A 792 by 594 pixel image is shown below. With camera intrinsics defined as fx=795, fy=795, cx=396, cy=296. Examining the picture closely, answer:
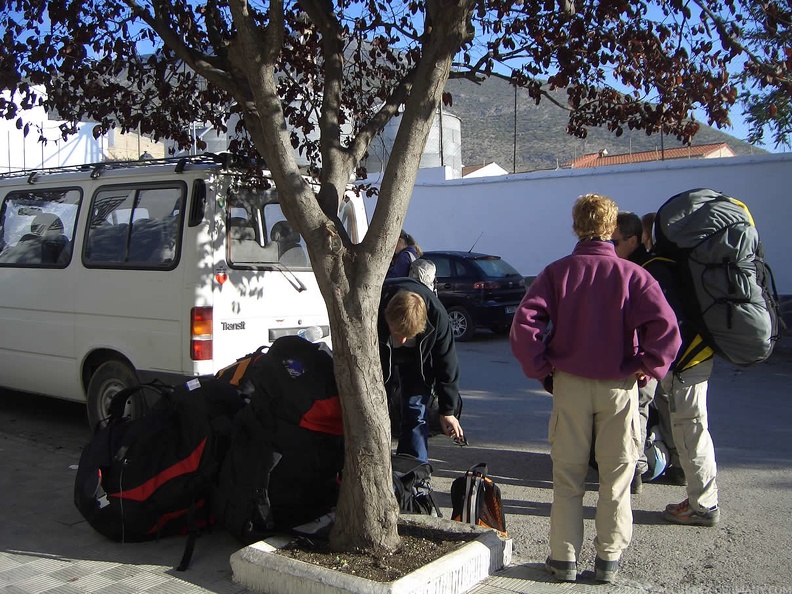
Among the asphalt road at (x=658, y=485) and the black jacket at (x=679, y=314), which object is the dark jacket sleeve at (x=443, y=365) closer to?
the asphalt road at (x=658, y=485)

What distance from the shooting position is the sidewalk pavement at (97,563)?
12.9ft

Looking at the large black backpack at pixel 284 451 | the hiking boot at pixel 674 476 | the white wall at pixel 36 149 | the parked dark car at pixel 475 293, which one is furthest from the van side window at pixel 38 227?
the white wall at pixel 36 149

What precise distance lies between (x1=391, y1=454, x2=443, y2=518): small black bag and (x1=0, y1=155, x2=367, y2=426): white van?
183 centimetres

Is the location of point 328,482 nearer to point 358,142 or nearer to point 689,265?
point 358,142

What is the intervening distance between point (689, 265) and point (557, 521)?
182 cm

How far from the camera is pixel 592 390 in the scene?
3828 millimetres

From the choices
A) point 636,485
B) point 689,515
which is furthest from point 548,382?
point 636,485

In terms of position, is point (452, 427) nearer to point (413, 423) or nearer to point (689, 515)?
point (413, 423)

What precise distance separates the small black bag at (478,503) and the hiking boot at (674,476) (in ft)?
5.51

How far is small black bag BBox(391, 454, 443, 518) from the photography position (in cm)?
454

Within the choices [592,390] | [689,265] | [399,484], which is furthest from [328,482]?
[689,265]

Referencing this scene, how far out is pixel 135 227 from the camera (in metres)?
6.25

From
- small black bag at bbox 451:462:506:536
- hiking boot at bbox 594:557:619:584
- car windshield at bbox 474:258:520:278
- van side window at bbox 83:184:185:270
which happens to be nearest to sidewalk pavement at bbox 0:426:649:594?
hiking boot at bbox 594:557:619:584

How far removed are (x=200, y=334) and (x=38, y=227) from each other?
92.9 inches
